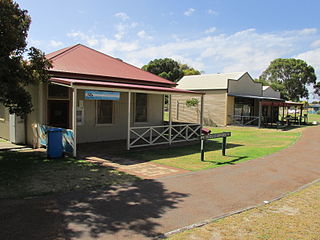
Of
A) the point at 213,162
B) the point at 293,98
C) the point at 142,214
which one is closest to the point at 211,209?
the point at 142,214

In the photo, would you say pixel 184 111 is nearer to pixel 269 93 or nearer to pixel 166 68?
pixel 269 93

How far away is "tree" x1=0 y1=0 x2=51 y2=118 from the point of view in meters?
7.86

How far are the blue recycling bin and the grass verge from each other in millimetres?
6774

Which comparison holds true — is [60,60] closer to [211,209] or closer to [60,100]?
[60,100]

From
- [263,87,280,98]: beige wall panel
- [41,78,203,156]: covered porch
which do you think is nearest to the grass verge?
[41,78,203,156]: covered porch

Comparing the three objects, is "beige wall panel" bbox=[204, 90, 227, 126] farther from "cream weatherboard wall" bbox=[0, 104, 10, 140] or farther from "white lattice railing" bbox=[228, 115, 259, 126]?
"cream weatherboard wall" bbox=[0, 104, 10, 140]

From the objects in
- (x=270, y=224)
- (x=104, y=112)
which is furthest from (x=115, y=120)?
(x=270, y=224)

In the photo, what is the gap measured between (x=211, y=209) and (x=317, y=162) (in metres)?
7.27

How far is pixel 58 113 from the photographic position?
497 inches

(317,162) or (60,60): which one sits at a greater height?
(60,60)

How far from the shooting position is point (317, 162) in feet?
35.3

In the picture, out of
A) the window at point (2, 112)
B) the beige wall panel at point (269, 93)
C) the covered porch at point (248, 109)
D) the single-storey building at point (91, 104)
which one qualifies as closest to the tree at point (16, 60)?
the single-storey building at point (91, 104)

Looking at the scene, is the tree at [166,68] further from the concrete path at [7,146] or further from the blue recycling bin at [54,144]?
the blue recycling bin at [54,144]

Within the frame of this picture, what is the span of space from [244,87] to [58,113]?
2165 cm
